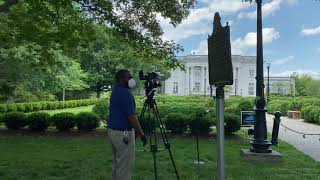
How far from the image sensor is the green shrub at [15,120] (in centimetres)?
1728

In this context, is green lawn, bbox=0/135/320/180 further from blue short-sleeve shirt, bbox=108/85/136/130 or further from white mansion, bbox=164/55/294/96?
white mansion, bbox=164/55/294/96

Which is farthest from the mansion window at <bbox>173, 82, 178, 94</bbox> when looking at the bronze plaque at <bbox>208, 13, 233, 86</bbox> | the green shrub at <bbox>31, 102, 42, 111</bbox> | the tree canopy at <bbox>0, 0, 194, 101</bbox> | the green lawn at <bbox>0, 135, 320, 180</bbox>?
the bronze plaque at <bbox>208, 13, 233, 86</bbox>

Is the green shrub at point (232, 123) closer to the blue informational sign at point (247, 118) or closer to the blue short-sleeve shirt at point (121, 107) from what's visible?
→ the blue informational sign at point (247, 118)

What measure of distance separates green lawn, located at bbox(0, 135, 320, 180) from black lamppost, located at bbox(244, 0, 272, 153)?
0.46 meters

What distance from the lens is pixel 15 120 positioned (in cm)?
1733

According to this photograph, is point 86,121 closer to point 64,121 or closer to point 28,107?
point 64,121

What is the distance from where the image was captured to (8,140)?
14.9 metres

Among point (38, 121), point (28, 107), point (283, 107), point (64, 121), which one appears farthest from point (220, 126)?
point (28, 107)

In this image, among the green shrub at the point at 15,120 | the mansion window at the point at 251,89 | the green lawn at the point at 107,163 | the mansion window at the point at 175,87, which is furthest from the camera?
the mansion window at the point at 175,87

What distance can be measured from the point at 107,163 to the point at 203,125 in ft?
20.5

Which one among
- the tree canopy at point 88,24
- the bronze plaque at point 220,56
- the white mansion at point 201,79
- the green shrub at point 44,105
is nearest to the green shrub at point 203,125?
the tree canopy at point 88,24

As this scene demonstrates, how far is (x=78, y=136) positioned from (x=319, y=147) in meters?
7.26

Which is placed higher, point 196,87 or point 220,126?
point 196,87

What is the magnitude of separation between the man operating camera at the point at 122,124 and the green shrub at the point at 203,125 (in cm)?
930
